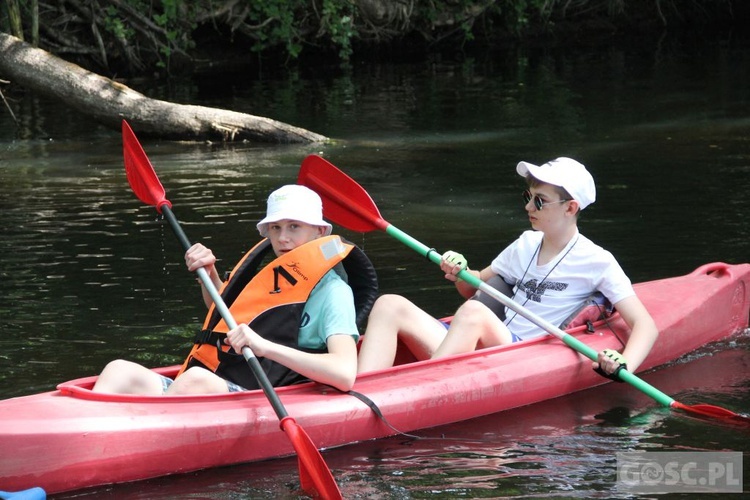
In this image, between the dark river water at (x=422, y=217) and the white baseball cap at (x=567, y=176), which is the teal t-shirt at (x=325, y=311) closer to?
the dark river water at (x=422, y=217)

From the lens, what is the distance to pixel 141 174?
4988 mm

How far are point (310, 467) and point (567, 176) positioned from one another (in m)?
1.59

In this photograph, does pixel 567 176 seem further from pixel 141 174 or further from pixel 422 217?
pixel 422 217

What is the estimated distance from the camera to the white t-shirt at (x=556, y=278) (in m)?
4.57

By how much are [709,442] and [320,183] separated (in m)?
2.10

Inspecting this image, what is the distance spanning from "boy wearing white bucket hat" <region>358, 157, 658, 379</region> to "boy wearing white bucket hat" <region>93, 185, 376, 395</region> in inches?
12.7

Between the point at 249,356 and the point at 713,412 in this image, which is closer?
the point at 249,356

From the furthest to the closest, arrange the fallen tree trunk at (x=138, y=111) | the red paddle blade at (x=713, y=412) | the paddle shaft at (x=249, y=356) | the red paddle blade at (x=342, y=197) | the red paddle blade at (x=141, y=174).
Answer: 1. the fallen tree trunk at (x=138, y=111)
2. the red paddle blade at (x=342, y=197)
3. the red paddle blade at (x=141, y=174)
4. the red paddle blade at (x=713, y=412)
5. the paddle shaft at (x=249, y=356)

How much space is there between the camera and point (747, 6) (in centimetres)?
2116

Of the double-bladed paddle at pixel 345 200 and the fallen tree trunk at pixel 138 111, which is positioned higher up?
the fallen tree trunk at pixel 138 111

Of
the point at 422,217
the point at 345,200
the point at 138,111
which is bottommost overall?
the point at 422,217

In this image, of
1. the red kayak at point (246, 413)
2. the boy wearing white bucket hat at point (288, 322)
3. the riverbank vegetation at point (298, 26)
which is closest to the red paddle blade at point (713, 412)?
the red kayak at point (246, 413)

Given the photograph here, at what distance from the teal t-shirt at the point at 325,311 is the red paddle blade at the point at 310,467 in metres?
0.37

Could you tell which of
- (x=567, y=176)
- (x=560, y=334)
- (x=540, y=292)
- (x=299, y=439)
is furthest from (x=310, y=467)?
(x=567, y=176)
